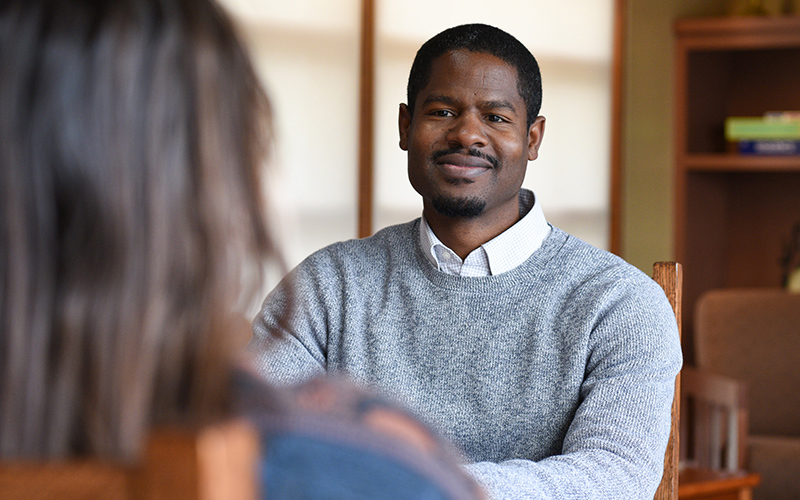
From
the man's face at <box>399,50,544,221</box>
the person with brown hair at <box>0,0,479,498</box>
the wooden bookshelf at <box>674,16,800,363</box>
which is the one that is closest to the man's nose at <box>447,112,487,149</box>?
the man's face at <box>399,50,544,221</box>

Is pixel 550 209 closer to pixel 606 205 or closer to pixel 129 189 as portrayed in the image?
pixel 606 205

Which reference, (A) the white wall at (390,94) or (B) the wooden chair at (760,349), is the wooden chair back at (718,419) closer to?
(B) the wooden chair at (760,349)

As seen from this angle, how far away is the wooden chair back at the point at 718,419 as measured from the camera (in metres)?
2.77

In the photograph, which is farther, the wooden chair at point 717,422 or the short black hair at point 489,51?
the wooden chair at point 717,422

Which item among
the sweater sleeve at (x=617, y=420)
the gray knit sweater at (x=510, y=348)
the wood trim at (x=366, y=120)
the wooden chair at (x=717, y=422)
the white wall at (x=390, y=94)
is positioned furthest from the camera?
the wood trim at (x=366, y=120)

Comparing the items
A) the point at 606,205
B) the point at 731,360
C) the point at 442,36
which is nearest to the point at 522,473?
the point at 442,36

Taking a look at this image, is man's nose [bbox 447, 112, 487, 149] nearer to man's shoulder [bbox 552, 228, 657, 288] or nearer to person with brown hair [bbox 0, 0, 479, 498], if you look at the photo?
man's shoulder [bbox 552, 228, 657, 288]

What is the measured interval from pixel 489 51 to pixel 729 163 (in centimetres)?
210

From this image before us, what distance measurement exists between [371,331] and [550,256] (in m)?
0.31

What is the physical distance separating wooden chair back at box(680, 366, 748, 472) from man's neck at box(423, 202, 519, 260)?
1538 mm

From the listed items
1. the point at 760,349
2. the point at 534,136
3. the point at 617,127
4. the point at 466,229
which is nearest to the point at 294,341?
the point at 466,229

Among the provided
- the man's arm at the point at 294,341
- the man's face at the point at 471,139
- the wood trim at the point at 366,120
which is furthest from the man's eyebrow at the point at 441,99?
the wood trim at the point at 366,120

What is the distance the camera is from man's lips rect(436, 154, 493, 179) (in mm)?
1516

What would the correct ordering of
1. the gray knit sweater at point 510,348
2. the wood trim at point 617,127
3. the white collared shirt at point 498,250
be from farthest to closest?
the wood trim at point 617,127 < the white collared shirt at point 498,250 < the gray knit sweater at point 510,348
